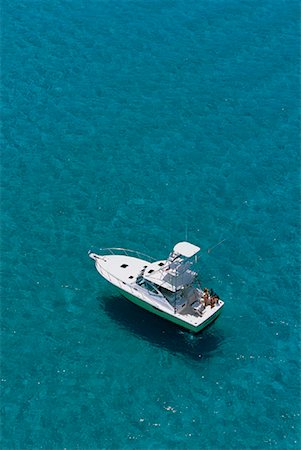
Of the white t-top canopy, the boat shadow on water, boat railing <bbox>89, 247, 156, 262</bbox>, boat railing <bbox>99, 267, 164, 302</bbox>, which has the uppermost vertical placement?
the white t-top canopy

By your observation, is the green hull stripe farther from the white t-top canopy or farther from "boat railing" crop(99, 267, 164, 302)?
the white t-top canopy

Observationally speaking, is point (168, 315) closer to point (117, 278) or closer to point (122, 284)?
point (122, 284)

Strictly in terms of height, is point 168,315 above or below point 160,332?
above

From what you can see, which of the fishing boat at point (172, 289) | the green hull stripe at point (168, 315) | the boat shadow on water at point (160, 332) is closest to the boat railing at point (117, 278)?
the fishing boat at point (172, 289)

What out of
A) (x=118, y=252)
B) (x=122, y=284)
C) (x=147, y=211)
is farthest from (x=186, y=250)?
(x=147, y=211)

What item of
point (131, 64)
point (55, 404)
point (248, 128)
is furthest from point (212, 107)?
point (55, 404)

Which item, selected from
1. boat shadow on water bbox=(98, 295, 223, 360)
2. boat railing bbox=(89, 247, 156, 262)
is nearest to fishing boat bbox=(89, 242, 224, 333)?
boat shadow on water bbox=(98, 295, 223, 360)
